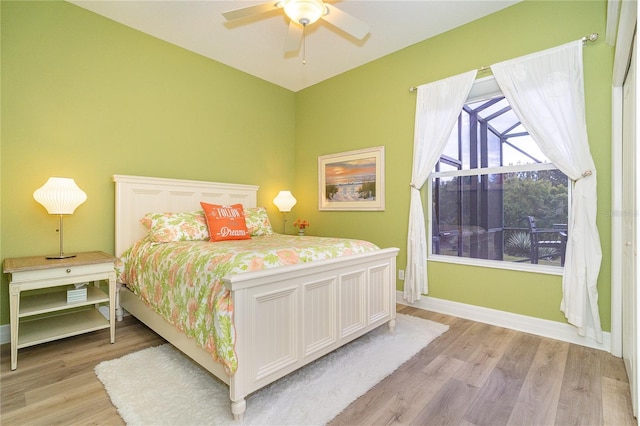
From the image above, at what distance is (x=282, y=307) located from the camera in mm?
1854

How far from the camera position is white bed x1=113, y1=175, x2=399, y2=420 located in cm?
166

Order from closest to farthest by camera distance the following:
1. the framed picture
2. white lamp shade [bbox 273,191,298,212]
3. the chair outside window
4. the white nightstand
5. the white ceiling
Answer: the white nightstand
the chair outside window
the white ceiling
the framed picture
white lamp shade [bbox 273,191,298,212]

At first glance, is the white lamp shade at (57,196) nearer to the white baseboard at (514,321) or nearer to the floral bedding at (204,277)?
the floral bedding at (204,277)

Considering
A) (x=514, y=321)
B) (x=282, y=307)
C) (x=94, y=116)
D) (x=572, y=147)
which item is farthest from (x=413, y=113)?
(x=94, y=116)

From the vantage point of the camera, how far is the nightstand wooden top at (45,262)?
2145mm

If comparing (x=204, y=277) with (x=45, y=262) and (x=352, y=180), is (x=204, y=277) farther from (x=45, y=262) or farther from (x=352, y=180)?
(x=352, y=180)

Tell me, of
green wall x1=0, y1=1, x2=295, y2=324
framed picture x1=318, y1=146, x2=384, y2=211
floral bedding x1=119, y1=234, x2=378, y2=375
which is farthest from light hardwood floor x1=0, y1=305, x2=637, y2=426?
framed picture x1=318, y1=146, x2=384, y2=211

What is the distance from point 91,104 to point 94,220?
1.10m

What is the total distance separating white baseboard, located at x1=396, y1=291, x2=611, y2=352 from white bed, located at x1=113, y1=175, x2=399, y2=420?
→ 2.68 feet

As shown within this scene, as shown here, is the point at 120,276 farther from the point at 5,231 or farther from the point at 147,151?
the point at 147,151

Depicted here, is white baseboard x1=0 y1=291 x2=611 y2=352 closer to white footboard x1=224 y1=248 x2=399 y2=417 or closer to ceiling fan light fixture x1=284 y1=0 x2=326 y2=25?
white footboard x1=224 y1=248 x2=399 y2=417

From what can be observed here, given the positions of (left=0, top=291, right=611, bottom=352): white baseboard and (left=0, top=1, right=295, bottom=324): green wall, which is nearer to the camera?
(left=0, top=291, right=611, bottom=352): white baseboard

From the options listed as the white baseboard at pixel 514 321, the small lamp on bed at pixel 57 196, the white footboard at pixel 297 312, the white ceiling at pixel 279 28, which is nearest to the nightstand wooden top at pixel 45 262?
the small lamp on bed at pixel 57 196

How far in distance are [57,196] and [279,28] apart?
99.8 inches
